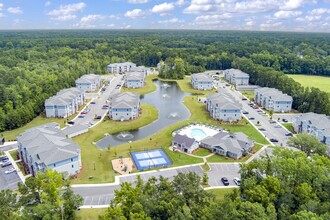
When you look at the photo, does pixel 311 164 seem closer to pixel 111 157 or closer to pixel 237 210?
pixel 237 210

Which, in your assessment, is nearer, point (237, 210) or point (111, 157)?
point (237, 210)

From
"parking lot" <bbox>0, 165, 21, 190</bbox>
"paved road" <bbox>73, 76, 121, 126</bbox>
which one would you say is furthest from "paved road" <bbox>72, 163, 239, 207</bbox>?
"paved road" <bbox>73, 76, 121, 126</bbox>

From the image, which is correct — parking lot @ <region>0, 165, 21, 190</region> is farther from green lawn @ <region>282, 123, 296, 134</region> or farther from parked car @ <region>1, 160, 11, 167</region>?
green lawn @ <region>282, 123, 296, 134</region>

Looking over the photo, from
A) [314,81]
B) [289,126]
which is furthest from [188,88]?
[314,81]

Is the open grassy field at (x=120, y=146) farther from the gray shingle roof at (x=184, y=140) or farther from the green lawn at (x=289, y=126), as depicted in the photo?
the green lawn at (x=289, y=126)

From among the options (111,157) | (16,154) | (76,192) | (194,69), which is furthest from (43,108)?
(194,69)

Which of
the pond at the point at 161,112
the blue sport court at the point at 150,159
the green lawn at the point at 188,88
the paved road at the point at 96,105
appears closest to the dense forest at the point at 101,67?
the green lawn at the point at 188,88

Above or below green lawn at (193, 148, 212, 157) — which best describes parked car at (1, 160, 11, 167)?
above
